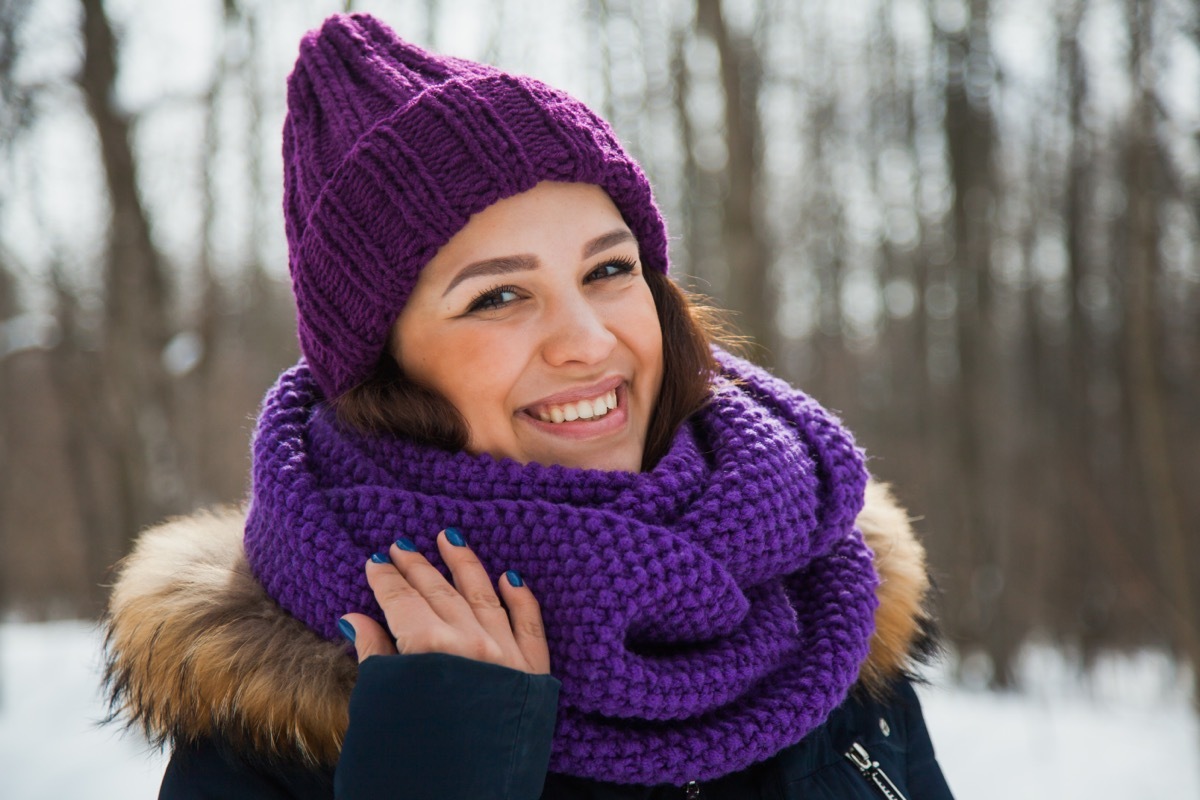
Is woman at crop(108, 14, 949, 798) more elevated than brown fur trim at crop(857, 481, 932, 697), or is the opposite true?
woman at crop(108, 14, 949, 798)

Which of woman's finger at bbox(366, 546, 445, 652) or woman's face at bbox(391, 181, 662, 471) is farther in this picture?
woman's face at bbox(391, 181, 662, 471)

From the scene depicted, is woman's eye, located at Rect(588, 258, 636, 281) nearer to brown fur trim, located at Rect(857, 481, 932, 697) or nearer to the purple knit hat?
the purple knit hat

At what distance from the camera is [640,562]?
142 cm

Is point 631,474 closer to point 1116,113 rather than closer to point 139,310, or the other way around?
point 139,310

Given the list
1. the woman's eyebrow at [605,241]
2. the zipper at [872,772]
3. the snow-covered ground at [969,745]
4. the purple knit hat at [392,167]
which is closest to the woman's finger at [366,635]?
the purple knit hat at [392,167]

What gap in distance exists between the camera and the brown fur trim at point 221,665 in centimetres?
136

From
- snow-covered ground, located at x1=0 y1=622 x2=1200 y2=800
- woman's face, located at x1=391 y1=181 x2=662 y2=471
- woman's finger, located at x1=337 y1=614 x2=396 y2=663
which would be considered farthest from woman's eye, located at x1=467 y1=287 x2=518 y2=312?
snow-covered ground, located at x1=0 y1=622 x2=1200 y2=800

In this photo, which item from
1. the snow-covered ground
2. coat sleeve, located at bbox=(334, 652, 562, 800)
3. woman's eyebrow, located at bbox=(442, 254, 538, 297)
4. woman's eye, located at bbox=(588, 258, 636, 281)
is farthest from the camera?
the snow-covered ground

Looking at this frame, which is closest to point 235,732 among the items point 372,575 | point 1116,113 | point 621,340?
point 372,575

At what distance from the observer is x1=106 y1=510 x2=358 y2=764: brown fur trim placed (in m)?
1.36

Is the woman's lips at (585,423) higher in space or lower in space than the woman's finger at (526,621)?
higher

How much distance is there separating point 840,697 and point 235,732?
95 centimetres

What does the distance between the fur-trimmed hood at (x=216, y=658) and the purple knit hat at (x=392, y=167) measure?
40cm

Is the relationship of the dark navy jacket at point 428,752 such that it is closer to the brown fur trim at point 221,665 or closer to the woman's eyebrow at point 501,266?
the brown fur trim at point 221,665
